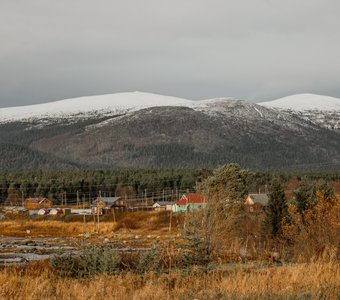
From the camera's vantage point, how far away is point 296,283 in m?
10.9

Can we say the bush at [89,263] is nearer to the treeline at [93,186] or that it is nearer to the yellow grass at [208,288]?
the yellow grass at [208,288]

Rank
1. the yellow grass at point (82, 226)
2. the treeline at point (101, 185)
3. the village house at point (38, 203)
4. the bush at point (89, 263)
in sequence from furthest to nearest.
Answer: the treeline at point (101, 185), the village house at point (38, 203), the yellow grass at point (82, 226), the bush at point (89, 263)

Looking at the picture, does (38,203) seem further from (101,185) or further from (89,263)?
(89,263)

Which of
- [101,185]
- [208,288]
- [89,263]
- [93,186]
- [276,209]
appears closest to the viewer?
[208,288]

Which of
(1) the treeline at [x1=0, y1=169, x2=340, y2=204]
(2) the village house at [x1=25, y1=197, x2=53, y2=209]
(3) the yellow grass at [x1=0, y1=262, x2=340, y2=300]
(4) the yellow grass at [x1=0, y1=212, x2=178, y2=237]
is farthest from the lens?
(1) the treeline at [x1=0, y1=169, x2=340, y2=204]

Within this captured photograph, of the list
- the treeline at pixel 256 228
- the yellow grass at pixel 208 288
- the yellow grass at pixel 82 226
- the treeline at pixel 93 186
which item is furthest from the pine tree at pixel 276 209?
the treeline at pixel 93 186

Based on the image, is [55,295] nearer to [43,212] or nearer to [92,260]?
[92,260]

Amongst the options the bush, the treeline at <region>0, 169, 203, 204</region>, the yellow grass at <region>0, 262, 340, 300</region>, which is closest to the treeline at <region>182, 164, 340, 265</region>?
the yellow grass at <region>0, 262, 340, 300</region>

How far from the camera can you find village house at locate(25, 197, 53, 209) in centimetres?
14855

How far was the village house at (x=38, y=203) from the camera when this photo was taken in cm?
14855

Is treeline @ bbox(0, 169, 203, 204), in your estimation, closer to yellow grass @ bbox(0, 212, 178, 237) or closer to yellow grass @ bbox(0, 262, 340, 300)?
yellow grass @ bbox(0, 212, 178, 237)

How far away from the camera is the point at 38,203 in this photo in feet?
498

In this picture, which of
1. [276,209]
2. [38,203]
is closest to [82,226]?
[276,209]

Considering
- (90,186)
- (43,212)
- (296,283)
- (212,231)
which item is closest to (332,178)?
(90,186)
